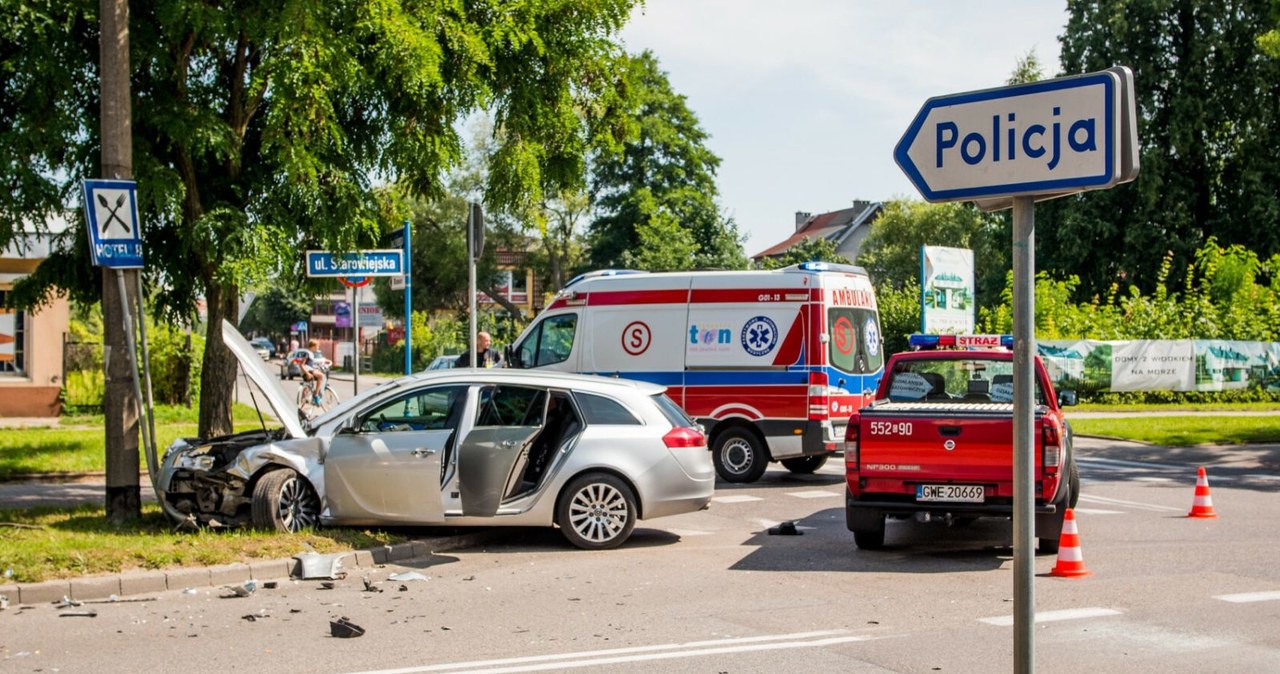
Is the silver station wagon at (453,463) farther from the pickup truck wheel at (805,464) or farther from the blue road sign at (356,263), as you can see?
the pickup truck wheel at (805,464)

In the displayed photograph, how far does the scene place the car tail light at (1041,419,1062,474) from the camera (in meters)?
9.72

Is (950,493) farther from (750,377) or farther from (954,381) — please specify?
(750,377)

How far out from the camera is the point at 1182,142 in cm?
4747

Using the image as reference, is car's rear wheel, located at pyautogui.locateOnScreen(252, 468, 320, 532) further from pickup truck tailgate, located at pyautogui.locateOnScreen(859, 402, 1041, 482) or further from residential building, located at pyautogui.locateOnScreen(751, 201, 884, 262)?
residential building, located at pyautogui.locateOnScreen(751, 201, 884, 262)

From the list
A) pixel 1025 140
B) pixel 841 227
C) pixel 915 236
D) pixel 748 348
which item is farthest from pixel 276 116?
pixel 841 227

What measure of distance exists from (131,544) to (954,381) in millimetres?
7333

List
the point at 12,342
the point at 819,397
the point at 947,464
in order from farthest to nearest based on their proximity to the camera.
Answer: the point at 12,342
the point at 819,397
the point at 947,464

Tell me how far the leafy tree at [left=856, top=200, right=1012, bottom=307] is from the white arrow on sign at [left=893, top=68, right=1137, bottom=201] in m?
60.3

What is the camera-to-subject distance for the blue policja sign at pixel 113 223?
33.0ft

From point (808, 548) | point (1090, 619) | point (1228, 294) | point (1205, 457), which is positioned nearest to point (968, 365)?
point (808, 548)

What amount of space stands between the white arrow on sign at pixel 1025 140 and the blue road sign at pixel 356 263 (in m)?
9.75

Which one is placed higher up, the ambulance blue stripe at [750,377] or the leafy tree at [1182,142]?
the leafy tree at [1182,142]

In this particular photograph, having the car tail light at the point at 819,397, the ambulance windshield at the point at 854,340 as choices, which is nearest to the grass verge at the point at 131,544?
the car tail light at the point at 819,397

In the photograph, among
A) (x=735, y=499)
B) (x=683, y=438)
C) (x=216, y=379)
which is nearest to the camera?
(x=683, y=438)
